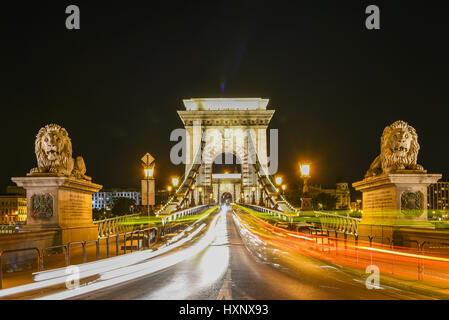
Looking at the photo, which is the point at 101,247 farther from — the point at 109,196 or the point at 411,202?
the point at 109,196

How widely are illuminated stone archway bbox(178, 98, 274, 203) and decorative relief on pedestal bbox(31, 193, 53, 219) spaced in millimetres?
69423

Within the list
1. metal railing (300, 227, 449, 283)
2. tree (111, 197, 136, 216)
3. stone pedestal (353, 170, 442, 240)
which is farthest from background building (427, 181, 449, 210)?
metal railing (300, 227, 449, 283)

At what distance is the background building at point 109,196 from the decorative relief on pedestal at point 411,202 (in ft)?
491

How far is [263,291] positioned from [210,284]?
1.34 m

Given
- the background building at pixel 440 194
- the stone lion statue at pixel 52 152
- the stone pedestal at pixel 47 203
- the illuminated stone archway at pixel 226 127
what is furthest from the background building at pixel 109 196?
the stone pedestal at pixel 47 203

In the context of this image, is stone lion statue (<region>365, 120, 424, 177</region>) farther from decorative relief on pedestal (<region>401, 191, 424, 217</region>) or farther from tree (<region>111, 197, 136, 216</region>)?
tree (<region>111, 197, 136, 216</region>)

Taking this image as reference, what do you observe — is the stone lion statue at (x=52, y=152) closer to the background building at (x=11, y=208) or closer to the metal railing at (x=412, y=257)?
the metal railing at (x=412, y=257)

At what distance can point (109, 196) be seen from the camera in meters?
169

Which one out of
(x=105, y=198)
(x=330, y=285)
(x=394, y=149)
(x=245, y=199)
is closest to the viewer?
(x=330, y=285)

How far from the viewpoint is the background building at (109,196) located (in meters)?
164

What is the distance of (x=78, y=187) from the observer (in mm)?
18281
